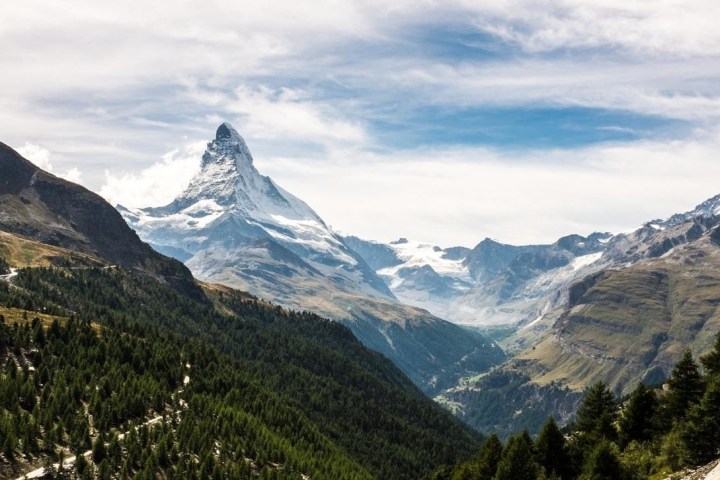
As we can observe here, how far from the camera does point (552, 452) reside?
11006cm

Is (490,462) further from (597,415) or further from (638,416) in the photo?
(638,416)

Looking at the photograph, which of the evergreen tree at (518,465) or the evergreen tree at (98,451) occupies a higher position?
the evergreen tree at (518,465)

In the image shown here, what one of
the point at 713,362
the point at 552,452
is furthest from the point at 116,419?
the point at 713,362

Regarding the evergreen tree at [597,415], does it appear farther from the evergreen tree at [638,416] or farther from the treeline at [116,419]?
the treeline at [116,419]

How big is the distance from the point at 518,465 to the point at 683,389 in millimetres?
28234

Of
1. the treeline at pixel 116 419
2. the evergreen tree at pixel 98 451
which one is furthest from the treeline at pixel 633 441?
the evergreen tree at pixel 98 451

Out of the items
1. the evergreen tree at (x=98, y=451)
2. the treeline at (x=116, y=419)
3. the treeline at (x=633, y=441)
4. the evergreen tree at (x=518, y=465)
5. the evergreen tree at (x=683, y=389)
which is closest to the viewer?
the treeline at (x=633, y=441)

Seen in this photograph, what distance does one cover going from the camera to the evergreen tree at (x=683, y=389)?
3979 inches

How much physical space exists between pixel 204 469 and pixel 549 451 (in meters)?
73.3

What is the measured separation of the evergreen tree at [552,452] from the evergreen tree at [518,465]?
6207mm

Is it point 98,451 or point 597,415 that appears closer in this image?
point 597,415

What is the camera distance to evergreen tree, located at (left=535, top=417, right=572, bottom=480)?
109062 millimetres

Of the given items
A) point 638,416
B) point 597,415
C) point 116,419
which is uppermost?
point 638,416

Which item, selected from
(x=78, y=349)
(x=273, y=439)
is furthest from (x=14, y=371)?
(x=273, y=439)
